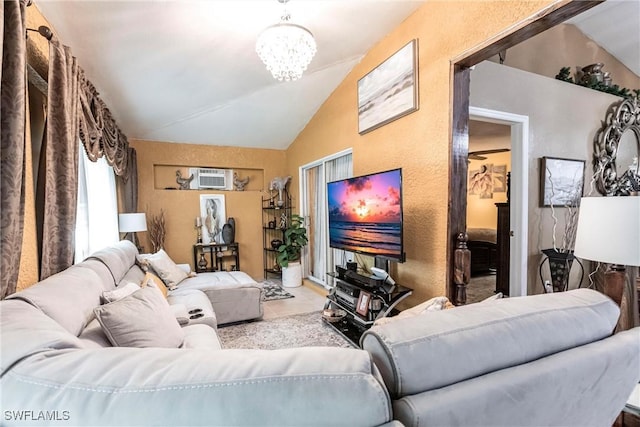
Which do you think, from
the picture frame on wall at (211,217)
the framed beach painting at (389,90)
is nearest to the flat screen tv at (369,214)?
the framed beach painting at (389,90)

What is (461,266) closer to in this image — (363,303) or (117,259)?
(363,303)

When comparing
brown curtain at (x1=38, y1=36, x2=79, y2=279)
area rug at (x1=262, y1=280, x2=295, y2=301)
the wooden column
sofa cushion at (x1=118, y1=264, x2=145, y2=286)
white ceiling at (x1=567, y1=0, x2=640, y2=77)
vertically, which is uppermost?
white ceiling at (x1=567, y1=0, x2=640, y2=77)

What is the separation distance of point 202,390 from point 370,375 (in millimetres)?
364

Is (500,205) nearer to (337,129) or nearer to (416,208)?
(416,208)

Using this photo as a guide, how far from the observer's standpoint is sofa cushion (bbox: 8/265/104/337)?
3.77 feet

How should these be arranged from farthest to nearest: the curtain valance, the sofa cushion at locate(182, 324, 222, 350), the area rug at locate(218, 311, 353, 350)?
the area rug at locate(218, 311, 353, 350) < the curtain valance < the sofa cushion at locate(182, 324, 222, 350)

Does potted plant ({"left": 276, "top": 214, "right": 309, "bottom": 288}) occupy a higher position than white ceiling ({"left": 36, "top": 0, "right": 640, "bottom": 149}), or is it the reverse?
white ceiling ({"left": 36, "top": 0, "right": 640, "bottom": 149})

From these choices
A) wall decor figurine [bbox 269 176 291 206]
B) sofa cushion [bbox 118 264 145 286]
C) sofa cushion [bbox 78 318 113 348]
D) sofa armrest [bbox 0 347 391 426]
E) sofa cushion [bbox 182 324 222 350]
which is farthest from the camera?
wall decor figurine [bbox 269 176 291 206]

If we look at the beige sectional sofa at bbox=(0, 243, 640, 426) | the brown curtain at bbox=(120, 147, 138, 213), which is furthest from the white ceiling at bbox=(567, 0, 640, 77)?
the brown curtain at bbox=(120, 147, 138, 213)

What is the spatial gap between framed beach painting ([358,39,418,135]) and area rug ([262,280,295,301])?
2563 mm

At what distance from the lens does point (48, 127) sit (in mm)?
1606

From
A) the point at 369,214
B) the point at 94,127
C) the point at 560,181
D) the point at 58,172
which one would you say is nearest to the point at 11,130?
the point at 58,172

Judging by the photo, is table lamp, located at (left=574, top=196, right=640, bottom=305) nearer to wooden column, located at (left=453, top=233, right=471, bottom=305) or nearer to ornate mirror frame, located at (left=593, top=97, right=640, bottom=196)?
wooden column, located at (left=453, top=233, right=471, bottom=305)

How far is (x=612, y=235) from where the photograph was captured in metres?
1.28
